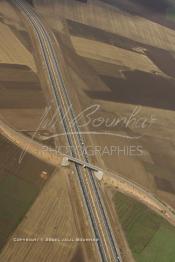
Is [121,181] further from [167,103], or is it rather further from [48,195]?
[167,103]

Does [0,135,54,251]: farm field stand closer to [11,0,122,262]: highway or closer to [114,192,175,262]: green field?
[11,0,122,262]: highway

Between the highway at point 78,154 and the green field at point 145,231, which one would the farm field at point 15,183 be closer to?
the highway at point 78,154

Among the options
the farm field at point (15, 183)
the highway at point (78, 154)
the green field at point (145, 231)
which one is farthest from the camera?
the green field at point (145, 231)

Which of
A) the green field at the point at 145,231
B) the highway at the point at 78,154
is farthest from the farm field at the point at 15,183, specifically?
the green field at the point at 145,231

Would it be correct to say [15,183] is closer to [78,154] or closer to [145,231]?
[78,154]

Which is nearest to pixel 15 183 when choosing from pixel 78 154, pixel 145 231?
pixel 78 154

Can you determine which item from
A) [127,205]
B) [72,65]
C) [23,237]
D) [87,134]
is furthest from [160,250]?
[72,65]

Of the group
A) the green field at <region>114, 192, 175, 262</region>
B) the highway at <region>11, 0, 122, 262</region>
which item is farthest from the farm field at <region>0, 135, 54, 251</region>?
the green field at <region>114, 192, 175, 262</region>
